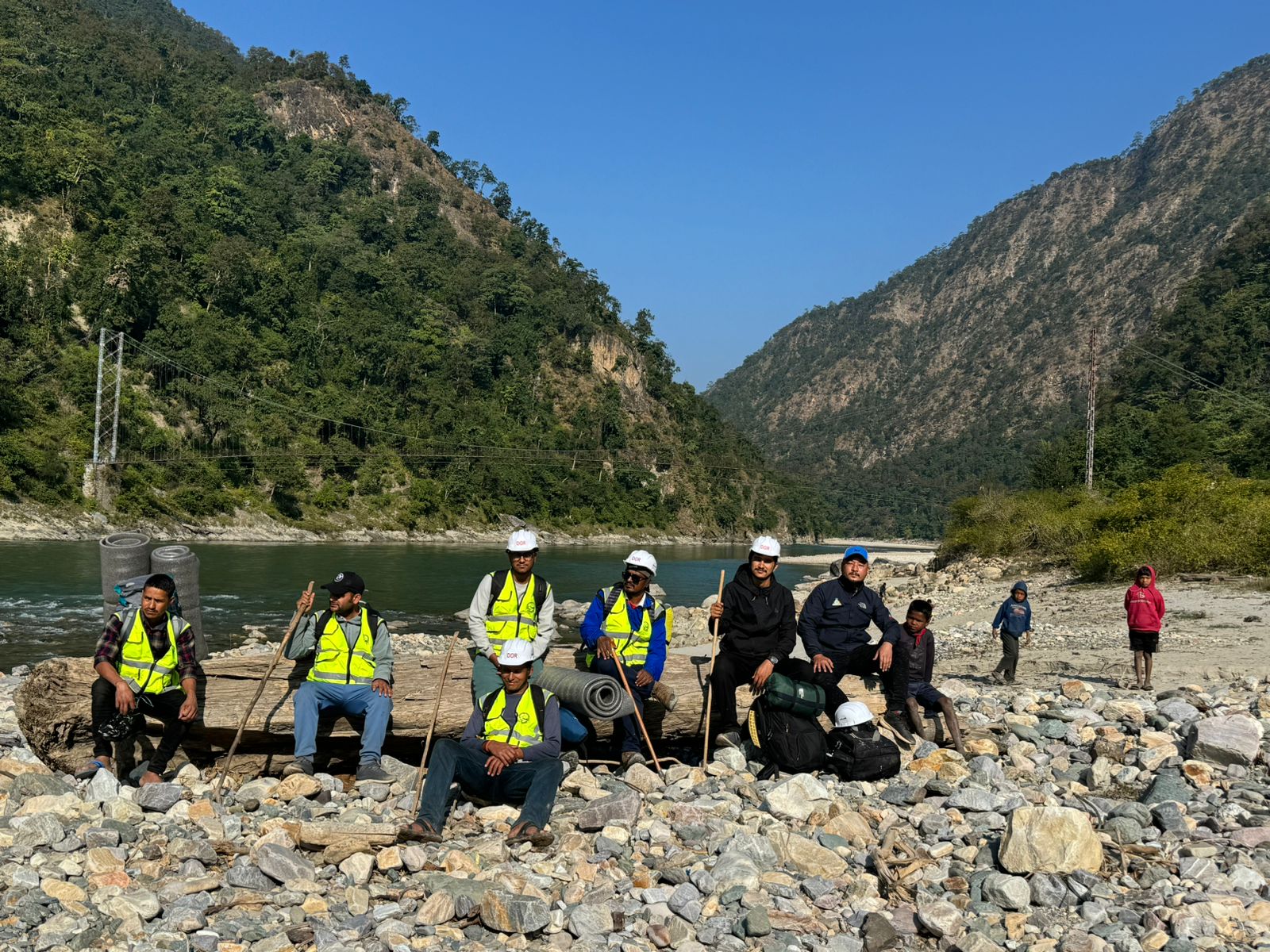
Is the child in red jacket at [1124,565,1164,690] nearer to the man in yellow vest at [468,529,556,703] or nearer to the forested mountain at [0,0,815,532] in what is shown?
the man in yellow vest at [468,529,556,703]

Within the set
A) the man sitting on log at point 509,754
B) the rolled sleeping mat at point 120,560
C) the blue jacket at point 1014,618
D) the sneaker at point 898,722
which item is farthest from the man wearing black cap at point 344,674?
A: the blue jacket at point 1014,618

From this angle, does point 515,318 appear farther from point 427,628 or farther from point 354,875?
point 354,875

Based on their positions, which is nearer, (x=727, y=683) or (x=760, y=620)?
(x=760, y=620)

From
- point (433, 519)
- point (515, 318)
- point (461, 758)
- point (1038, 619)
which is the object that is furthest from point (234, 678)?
point (515, 318)

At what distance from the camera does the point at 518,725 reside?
7574 millimetres

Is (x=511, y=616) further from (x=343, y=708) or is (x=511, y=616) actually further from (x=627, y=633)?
(x=343, y=708)

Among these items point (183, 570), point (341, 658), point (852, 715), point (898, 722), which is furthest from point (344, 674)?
point (898, 722)

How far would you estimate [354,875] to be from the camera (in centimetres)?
648

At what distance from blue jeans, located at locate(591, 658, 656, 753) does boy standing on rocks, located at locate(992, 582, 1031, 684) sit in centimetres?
685

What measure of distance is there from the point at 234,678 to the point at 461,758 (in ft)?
8.59

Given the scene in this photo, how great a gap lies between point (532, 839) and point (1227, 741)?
18.8 feet

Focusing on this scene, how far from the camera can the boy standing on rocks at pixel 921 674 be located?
9305mm

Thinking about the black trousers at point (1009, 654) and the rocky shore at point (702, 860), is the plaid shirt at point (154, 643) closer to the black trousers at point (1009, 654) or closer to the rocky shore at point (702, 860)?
the rocky shore at point (702, 860)

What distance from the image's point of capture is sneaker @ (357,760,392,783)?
8242 millimetres
